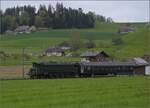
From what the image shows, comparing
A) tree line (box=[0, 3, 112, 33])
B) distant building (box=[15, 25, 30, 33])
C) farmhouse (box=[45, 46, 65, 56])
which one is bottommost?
farmhouse (box=[45, 46, 65, 56])

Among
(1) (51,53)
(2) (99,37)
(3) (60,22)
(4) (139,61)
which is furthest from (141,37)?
(4) (139,61)

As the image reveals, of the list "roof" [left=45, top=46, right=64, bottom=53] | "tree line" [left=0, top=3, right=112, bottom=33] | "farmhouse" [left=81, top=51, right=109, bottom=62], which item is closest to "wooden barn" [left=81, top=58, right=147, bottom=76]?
"farmhouse" [left=81, top=51, right=109, bottom=62]

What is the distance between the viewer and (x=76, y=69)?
56375 mm

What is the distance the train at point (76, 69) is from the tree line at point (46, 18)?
112 meters

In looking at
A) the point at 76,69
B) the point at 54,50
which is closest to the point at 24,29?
the point at 54,50

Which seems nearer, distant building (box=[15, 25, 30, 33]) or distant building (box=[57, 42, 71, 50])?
distant building (box=[57, 42, 71, 50])

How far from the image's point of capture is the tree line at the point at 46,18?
175250mm

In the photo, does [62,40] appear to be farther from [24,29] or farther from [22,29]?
[22,29]

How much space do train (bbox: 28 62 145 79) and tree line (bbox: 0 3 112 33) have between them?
11218cm

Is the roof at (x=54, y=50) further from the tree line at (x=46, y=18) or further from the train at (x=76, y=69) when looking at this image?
the train at (x=76, y=69)

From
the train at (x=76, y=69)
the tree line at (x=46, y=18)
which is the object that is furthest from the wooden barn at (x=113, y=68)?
the tree line at (x=46, y=18)

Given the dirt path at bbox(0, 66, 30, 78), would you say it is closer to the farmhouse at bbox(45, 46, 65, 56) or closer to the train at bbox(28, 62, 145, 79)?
the train at bbox(28, 62, 145, 79)

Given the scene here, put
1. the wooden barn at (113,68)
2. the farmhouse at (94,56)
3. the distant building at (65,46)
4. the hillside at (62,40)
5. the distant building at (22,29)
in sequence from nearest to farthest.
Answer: the wooden barn at (113,68)
the farmhouse at (94,56)
the hillside at (62,40)
the distant building at (65,46)
the distant building at (22,29)

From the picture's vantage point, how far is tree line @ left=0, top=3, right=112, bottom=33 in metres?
175
